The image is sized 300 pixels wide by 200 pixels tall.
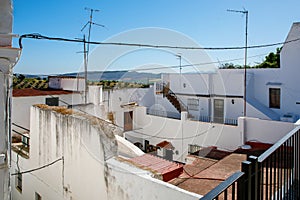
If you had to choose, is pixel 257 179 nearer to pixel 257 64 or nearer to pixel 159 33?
pixel 159 33

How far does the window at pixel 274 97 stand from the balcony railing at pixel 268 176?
1046 cm

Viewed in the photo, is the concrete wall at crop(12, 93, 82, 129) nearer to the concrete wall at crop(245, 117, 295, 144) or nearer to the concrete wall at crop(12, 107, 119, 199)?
the concrete wall at crop(12, 107, 119, 199)

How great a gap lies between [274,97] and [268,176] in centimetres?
1136

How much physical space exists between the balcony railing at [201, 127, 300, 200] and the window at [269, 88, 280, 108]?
1046 centimetres

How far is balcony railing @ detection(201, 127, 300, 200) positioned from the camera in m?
1.48

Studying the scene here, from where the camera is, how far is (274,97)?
1238cm

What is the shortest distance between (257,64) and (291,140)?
17541 mm

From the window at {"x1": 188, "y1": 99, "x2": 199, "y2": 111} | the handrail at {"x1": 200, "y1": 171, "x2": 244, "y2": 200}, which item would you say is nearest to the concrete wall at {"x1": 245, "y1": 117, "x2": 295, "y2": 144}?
the window at {"x1": 188, "y1": 99, "x2": 199, "y2": 111}

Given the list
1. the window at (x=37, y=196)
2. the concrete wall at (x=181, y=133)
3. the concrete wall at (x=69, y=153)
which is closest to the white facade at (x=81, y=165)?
the concrete wall at (x=69, y=153)

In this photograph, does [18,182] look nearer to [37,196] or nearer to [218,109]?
[37,196]

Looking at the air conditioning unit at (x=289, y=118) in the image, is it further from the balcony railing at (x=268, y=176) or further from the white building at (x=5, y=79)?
the white building at (x=5, y=79)

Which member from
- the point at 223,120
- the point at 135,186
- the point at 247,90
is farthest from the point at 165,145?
the point at 135,186

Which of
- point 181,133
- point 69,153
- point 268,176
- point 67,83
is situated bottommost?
point 181,133

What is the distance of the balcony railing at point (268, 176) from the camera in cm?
148
